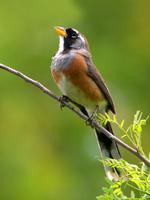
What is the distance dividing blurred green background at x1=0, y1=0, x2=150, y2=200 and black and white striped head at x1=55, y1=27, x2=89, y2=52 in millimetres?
2001

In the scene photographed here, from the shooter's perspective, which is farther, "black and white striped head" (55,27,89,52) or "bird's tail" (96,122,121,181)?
"black and white striped head" (55,27,89,52)

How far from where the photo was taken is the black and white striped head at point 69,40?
6.86 meters

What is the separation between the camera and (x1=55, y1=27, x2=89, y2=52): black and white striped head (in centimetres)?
686

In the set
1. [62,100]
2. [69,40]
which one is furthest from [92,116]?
[69,40]

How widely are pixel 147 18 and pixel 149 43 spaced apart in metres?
0.34

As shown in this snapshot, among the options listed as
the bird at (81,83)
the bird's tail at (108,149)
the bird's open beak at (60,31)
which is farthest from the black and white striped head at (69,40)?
the bird's tail at (108,149)

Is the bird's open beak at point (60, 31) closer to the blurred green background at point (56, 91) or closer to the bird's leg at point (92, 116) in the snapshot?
the bird's leg at point (92, 116)

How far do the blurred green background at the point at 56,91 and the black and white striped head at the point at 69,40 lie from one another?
2.00 meters

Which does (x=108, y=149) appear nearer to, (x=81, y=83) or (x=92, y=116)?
(x=92, y=116)

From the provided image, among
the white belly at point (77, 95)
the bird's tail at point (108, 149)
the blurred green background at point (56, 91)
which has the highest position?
the blurred green background at point (56, 91)

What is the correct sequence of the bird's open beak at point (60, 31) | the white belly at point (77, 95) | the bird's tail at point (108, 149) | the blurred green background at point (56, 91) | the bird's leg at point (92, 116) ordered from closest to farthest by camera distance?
the bird's tail at point (108, 149)
the bird's leg at point (92, 116)
the white belly at point (77, 95)
the bird's open beak at point (60, 31)
the blurred green background at point (56, 91)

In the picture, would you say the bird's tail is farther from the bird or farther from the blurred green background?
the blurred green background

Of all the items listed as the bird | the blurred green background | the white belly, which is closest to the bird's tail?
the bird

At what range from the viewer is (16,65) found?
9.27 meters
